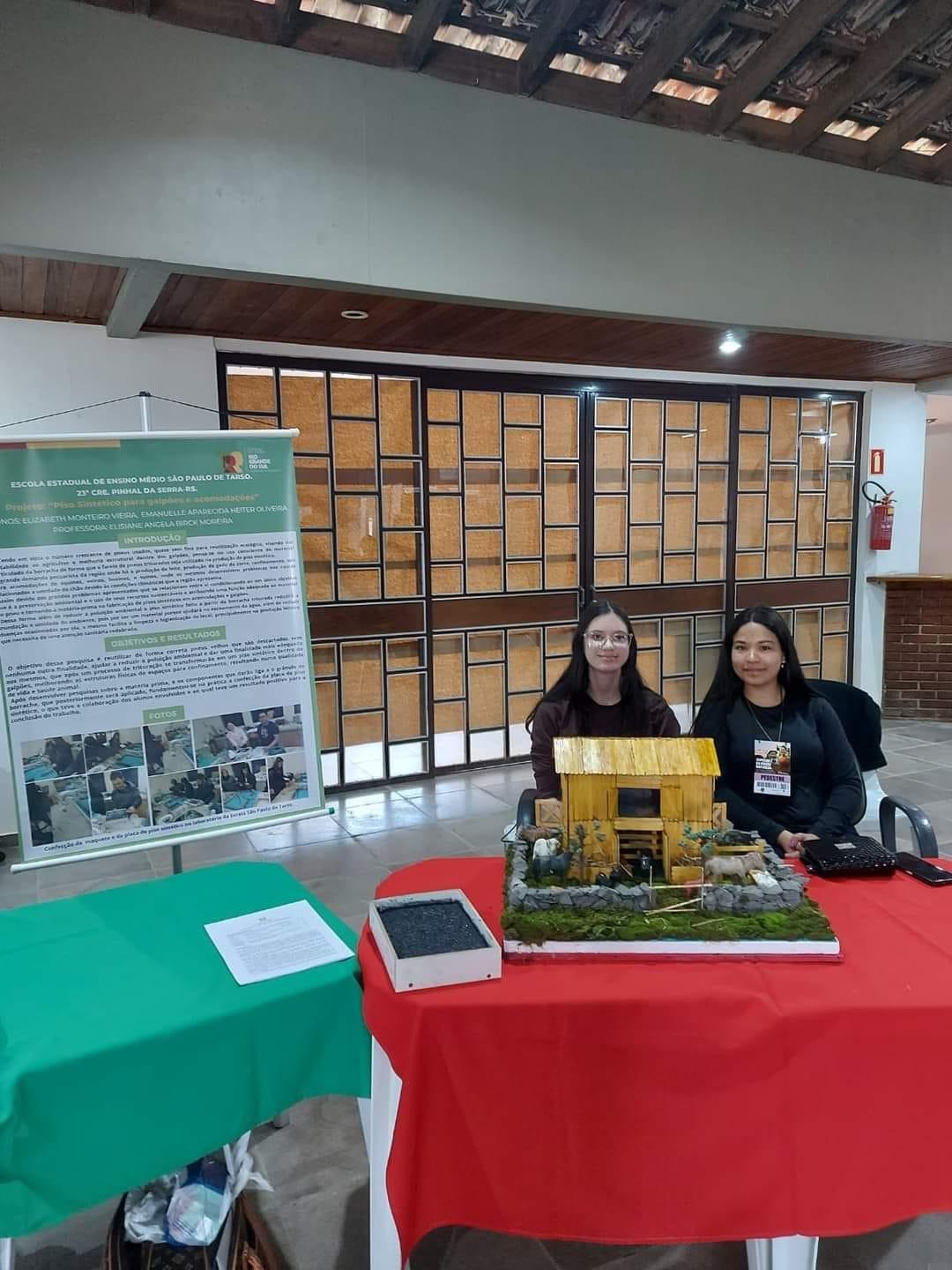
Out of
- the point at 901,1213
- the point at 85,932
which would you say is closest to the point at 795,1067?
the point at 901,1213

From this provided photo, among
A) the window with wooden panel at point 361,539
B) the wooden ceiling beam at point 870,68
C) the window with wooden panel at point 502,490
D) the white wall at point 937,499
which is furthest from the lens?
the white wall at point 937,499

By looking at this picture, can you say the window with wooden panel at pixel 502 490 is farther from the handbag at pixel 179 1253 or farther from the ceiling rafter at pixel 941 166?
the handbag at pixel 179 1253

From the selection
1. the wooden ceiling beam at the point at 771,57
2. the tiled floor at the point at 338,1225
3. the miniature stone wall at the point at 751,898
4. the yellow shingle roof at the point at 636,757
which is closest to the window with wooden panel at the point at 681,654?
the tiled floor at the point at 338,1225

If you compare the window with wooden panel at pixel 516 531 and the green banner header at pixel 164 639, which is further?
the window with wooden panel at pixel 516 531

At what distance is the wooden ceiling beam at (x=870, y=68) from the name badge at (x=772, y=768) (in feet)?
7.61

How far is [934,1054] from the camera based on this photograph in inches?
48.4

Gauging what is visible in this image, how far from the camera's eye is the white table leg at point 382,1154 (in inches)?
52.9

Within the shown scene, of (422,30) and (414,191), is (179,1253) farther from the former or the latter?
(422,30)

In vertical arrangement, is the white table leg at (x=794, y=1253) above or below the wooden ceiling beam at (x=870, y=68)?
below

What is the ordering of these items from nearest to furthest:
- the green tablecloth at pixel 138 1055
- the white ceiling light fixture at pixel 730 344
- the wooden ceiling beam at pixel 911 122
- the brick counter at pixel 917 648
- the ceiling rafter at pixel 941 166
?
the green tablecloth at pixel 138 1055 < the wooden ceiling beam at pixel 911 122 < the ceiling rafter at pixel 941 166 < the white ceiling light fixture at pixel 730 344 < the brick counter at pixel 917 648

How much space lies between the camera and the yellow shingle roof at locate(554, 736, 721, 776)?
1544 millimetres

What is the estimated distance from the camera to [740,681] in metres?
2.40

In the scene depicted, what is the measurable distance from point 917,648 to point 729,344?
10.9 ft

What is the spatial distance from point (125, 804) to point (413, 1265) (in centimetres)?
123
